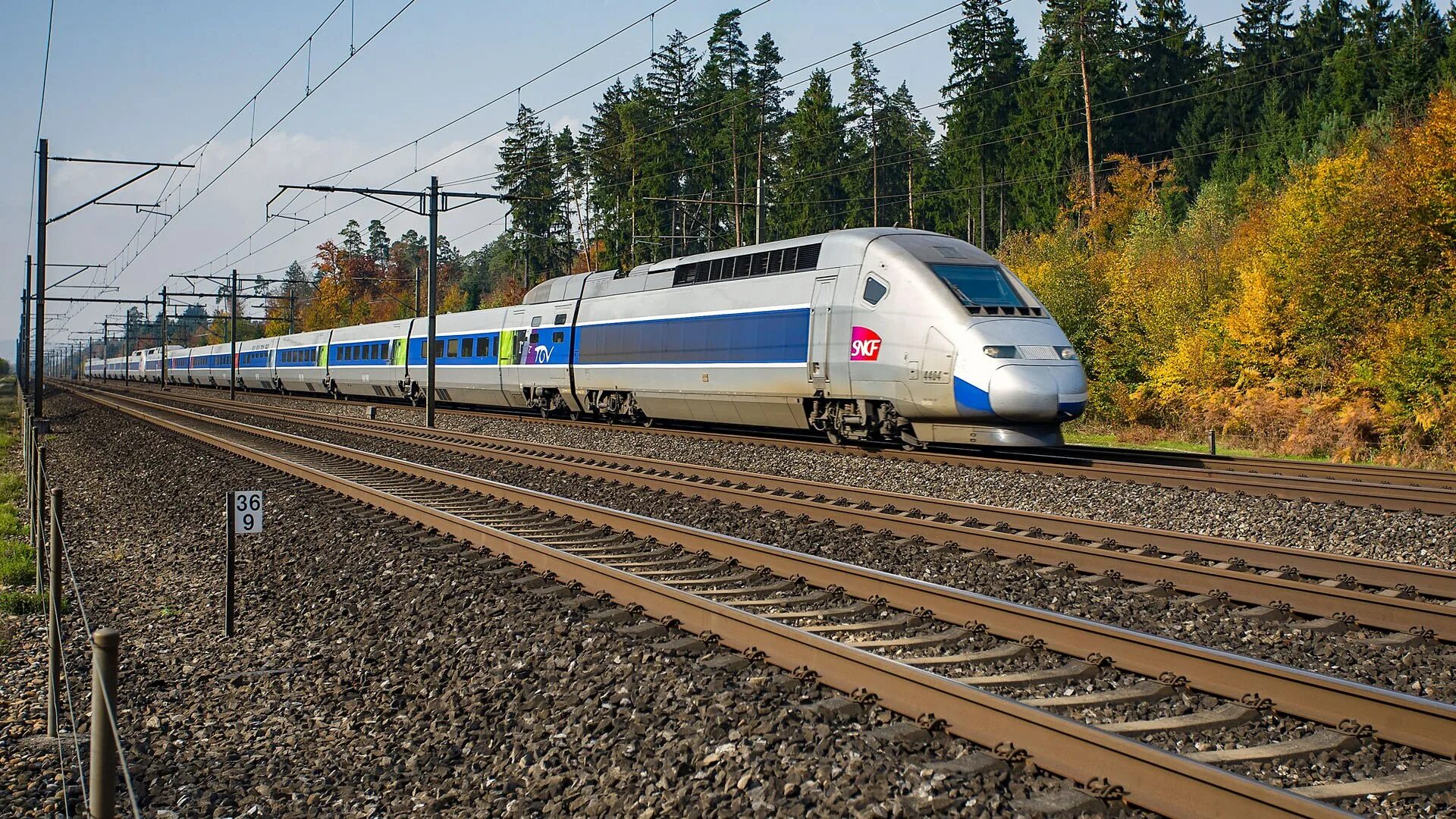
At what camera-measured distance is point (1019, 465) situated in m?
14.2

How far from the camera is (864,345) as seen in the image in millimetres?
16203

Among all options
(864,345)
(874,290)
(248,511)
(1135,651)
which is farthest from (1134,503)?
(248,511)

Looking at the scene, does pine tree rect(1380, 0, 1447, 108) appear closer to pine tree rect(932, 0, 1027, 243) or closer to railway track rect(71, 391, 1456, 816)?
pine tree rect(932, 0, 1027, 243)

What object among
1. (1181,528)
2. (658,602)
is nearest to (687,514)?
(658,602)

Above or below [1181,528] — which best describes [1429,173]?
above

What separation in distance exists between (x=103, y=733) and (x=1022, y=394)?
12.2 metres

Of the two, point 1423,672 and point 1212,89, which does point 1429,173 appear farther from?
point 1212,89

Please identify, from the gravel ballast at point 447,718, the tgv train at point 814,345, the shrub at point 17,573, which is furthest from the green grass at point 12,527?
the tgv train at point 814,345

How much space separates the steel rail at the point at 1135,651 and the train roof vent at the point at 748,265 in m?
8.65

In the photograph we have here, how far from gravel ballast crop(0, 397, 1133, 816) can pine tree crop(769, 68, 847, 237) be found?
53992 millimetres

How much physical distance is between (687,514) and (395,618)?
Answer: 4.34 meters

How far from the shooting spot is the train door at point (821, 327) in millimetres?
17047

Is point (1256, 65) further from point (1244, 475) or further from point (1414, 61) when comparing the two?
point (1244, 475)

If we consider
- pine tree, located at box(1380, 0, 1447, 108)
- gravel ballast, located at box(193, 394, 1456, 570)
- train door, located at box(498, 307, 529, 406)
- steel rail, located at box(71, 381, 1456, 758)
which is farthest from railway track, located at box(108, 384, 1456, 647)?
pine tree, located at box(1380, 0, 1447, 108)
